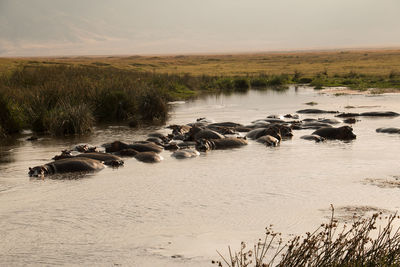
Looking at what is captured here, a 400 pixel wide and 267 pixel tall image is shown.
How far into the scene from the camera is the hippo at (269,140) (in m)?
16.5

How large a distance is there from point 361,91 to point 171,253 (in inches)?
1148

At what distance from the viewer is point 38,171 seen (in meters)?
12.7

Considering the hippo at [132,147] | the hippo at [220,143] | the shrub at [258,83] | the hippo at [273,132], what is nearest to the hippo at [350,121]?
the hippo at [273,132]

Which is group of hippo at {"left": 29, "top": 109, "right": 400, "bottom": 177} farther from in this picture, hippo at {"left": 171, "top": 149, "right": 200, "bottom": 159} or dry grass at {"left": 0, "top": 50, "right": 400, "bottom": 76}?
dry grass at {"left": 0, "top": 50, "right": 400, "bottom": 76}

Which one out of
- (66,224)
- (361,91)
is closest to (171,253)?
(66,224)

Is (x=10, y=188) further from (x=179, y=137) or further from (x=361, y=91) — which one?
(x=361, y=91)

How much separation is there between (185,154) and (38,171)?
3.92 meters

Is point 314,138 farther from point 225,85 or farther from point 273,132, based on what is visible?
point 225,85

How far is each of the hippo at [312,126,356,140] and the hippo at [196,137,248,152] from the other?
2731mm

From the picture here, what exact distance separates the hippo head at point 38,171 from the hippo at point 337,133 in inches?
351

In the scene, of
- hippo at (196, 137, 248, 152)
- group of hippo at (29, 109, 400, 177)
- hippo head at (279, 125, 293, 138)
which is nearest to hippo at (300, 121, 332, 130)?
group of hippo at (29, 109, 400, 177)

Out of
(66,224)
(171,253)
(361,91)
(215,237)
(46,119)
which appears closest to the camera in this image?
(171,253)

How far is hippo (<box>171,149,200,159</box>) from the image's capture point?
48.2 ft

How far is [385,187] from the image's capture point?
442 inches
